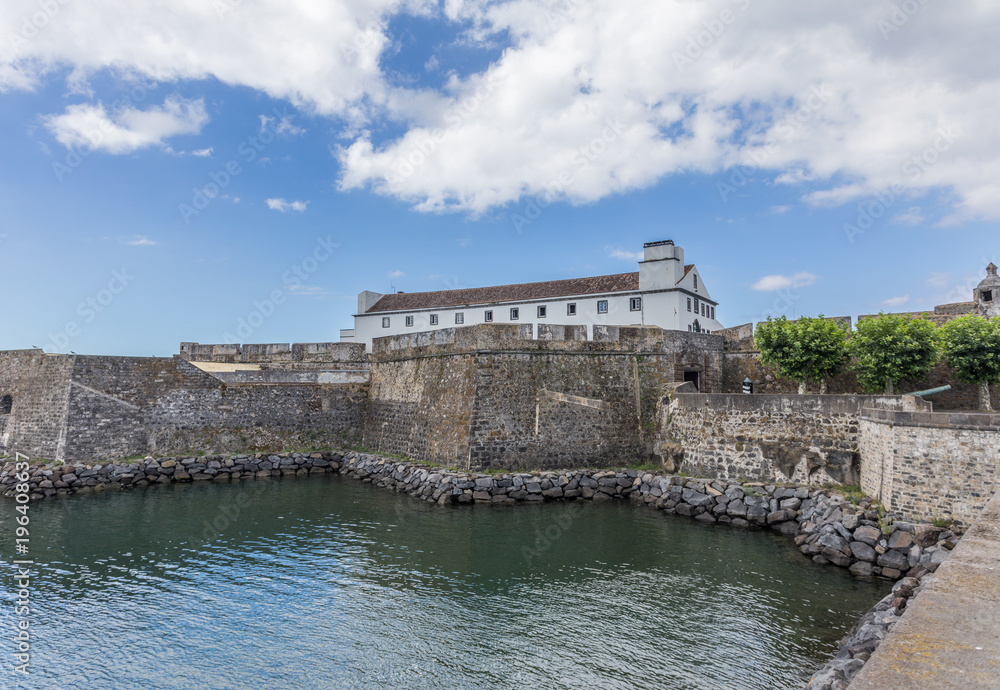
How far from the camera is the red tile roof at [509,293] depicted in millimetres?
33344

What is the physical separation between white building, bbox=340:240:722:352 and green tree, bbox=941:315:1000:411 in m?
15.2

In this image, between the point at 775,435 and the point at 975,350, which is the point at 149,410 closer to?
the point at 775,435

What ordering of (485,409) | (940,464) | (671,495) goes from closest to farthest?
(940,464), (671,495), (485,409)

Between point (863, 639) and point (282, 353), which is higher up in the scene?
point (282, 353)

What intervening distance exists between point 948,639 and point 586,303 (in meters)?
30.9

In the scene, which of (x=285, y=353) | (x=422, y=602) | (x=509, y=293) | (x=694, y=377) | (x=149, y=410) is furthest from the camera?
(x=509, y=293)

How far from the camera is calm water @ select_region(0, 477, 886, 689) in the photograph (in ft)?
23.3

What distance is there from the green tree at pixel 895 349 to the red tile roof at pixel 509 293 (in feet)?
55.4

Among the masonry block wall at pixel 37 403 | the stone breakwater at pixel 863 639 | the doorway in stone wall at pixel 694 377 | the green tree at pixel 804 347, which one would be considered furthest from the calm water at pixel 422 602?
the green tree at pixel 804 347

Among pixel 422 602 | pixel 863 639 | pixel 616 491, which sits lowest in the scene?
pixel 422 602

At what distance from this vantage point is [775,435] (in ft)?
46.2

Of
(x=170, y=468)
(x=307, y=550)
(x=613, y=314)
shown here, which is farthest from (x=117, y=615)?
(x=613, y=314)

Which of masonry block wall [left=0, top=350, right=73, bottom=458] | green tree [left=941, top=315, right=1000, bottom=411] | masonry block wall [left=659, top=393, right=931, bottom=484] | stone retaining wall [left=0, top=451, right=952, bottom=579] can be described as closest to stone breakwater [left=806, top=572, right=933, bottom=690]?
stone retaining wall [left=0, top=451, right=952, bottom=579]

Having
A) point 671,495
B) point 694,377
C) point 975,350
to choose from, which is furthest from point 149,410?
point 975,350
